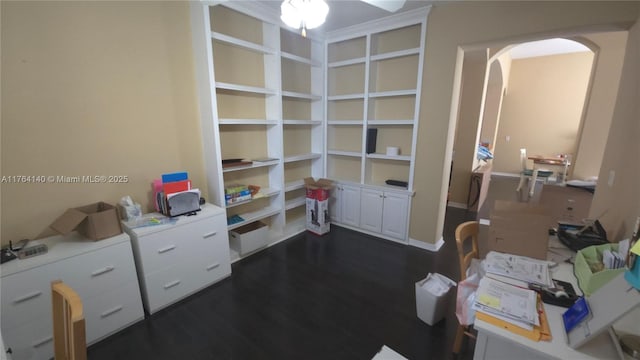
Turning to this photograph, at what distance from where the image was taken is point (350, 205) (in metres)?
3.68

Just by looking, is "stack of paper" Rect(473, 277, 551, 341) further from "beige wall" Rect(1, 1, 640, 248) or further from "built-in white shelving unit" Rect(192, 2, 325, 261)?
"built-in white shelving unit" Rect(192, 2, 325, 261)

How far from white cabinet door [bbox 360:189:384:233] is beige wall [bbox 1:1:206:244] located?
7.29 ft

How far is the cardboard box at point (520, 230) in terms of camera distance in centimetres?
148

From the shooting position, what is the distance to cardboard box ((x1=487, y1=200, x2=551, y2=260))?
148 cm

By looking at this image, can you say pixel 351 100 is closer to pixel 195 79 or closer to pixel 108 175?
pixel 195 79

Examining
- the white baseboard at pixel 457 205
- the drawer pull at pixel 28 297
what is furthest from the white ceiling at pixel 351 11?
the white baseboard at pixel 457 205

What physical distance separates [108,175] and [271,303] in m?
1.72

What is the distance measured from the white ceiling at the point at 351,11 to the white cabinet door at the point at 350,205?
Answer: 207cm

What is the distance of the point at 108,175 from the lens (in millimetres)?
2109

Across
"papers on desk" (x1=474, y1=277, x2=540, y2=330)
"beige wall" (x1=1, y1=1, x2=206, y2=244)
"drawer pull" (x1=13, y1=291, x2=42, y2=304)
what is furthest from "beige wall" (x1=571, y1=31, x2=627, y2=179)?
"drawer pull" (x1=13, y1=291, x2=42, y2=304)

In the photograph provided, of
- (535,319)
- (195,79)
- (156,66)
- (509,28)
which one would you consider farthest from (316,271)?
(509,28)

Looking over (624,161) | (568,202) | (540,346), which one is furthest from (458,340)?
(568,202)

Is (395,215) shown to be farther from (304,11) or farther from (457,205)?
(304,11)

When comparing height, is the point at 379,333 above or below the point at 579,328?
below
